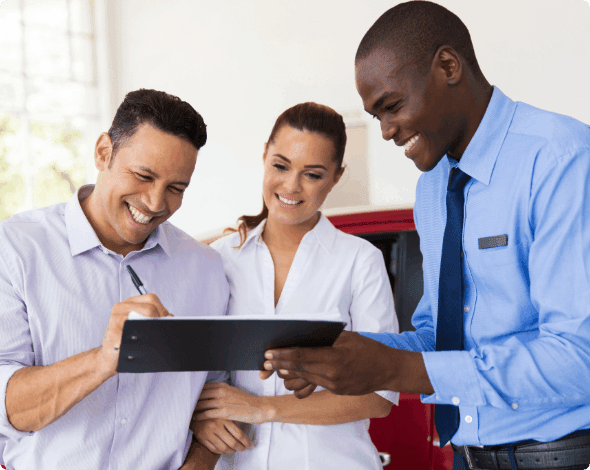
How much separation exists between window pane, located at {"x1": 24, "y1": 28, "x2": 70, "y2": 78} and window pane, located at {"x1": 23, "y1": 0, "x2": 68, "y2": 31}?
5.0 inches

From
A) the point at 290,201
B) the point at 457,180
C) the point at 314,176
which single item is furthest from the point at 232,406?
the point at 457,180

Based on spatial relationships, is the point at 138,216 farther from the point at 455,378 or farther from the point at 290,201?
the point at 455,378

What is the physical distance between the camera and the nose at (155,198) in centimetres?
151

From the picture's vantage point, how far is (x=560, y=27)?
6.02 m

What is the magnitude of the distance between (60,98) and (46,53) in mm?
632

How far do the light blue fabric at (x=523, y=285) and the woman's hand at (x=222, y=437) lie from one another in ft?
1.95

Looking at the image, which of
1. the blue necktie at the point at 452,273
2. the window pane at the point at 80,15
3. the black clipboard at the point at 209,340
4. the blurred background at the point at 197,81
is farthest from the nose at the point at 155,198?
the window pane at the point at 80,15

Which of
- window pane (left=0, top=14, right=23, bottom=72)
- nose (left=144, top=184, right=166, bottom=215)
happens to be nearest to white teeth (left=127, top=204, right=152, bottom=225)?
nose (left=144, top=184, right=166, bottom=215)

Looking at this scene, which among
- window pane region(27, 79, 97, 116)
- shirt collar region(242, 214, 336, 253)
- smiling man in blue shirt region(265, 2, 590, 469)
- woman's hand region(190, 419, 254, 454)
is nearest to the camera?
smiling man in blue shirt region(265, 2, 590, 469)

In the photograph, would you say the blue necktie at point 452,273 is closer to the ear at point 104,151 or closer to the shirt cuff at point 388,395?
the shirt cuff at point 388,395

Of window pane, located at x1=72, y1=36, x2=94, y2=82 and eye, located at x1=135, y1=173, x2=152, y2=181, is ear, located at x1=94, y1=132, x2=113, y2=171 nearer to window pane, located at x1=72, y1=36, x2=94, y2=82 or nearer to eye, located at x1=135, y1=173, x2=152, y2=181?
eye, located at x1=135, y1=173, x2=152, y2=181

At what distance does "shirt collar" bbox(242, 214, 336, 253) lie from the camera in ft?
6.11

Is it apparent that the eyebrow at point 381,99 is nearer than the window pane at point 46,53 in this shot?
Yes

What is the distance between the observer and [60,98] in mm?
7953
